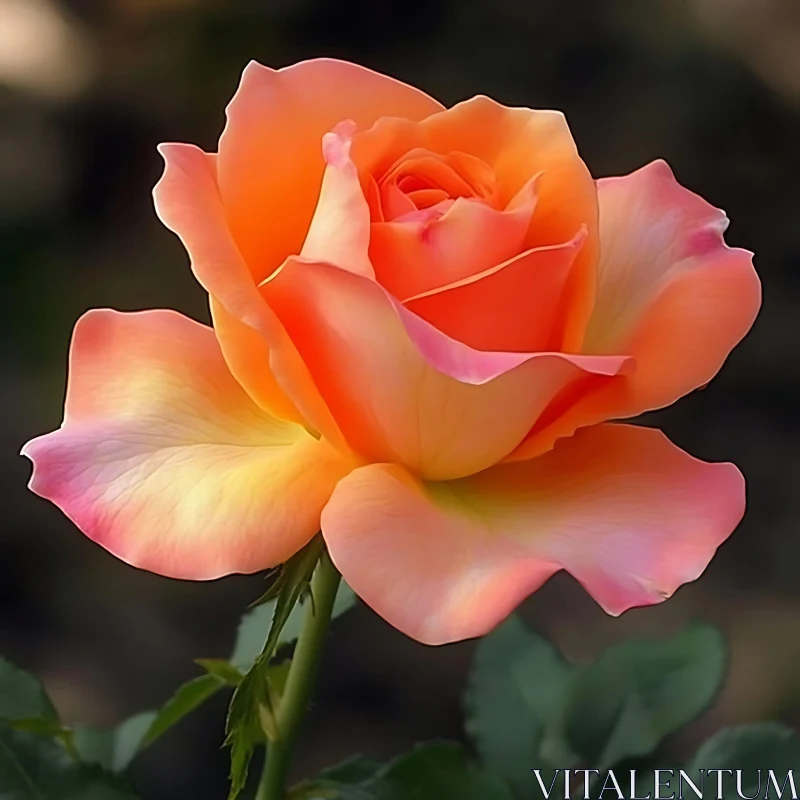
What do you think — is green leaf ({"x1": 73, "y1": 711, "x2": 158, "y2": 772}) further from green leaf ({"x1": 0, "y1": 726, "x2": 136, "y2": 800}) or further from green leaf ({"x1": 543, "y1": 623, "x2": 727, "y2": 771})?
green leaf ({"x1": 543, "y1": 623, "x2": 727, "y2": 771})

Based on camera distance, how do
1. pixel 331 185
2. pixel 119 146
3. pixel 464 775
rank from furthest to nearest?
1. pixel 119 146
2. pixel 464 775
3. pixel 331 185

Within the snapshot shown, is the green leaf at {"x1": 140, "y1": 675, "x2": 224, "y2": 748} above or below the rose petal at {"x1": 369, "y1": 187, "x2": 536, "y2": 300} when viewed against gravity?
below

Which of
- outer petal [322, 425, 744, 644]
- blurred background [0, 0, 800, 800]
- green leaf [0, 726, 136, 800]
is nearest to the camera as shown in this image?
outer petal [322, 425, 744, 644]

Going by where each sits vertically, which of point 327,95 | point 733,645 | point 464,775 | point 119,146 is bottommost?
point 733,645

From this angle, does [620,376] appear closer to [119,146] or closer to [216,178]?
[216,178]

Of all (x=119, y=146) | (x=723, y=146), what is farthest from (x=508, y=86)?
(x=119, y=146)

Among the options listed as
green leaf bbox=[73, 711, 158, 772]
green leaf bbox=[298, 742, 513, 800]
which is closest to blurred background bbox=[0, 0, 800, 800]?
green leaf bbox=[73, 711, 158, 772]
